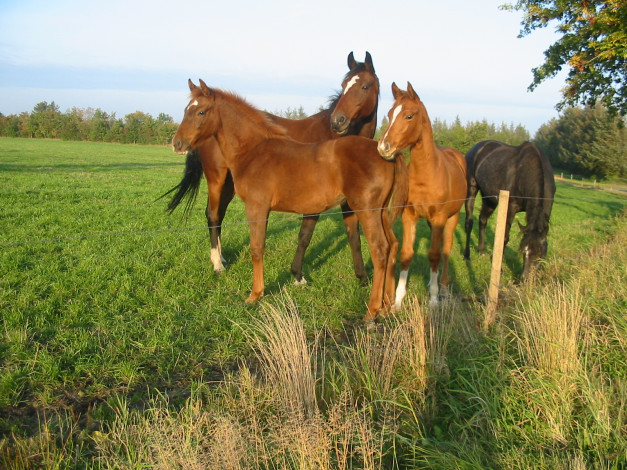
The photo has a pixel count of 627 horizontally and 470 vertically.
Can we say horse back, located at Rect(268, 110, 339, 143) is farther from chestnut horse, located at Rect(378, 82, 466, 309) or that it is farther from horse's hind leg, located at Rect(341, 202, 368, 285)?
chestnut horse, located at Rect(378, 82, 466, 309)

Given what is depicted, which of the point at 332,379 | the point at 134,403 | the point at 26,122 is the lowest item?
the point at 134,403

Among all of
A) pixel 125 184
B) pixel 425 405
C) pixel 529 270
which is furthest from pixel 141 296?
pixel 125 184

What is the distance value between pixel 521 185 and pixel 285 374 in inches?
238

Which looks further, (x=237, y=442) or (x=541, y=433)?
(x=541, y=433)

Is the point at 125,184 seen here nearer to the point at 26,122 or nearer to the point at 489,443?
the point at 489,443

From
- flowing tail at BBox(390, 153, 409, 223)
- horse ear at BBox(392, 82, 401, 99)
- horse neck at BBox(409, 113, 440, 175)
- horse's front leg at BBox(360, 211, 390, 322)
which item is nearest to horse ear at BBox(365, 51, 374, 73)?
horse ear at BBox(392, 82, 401, 99)

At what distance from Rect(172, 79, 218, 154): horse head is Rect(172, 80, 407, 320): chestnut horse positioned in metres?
0.01

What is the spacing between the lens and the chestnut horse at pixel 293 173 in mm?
4652

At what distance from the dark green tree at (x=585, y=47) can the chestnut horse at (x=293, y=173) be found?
1054 centimetres

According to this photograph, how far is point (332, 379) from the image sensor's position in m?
3.08

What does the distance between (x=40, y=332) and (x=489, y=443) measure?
3728mm

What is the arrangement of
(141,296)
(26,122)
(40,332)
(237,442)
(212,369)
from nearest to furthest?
1. (237,442)
2. (212,369)
3. (40,332)
4. (141,296)
5. (26,122)

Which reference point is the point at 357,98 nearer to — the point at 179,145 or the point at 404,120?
the point at 404,120

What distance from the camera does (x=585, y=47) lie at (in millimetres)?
14305
